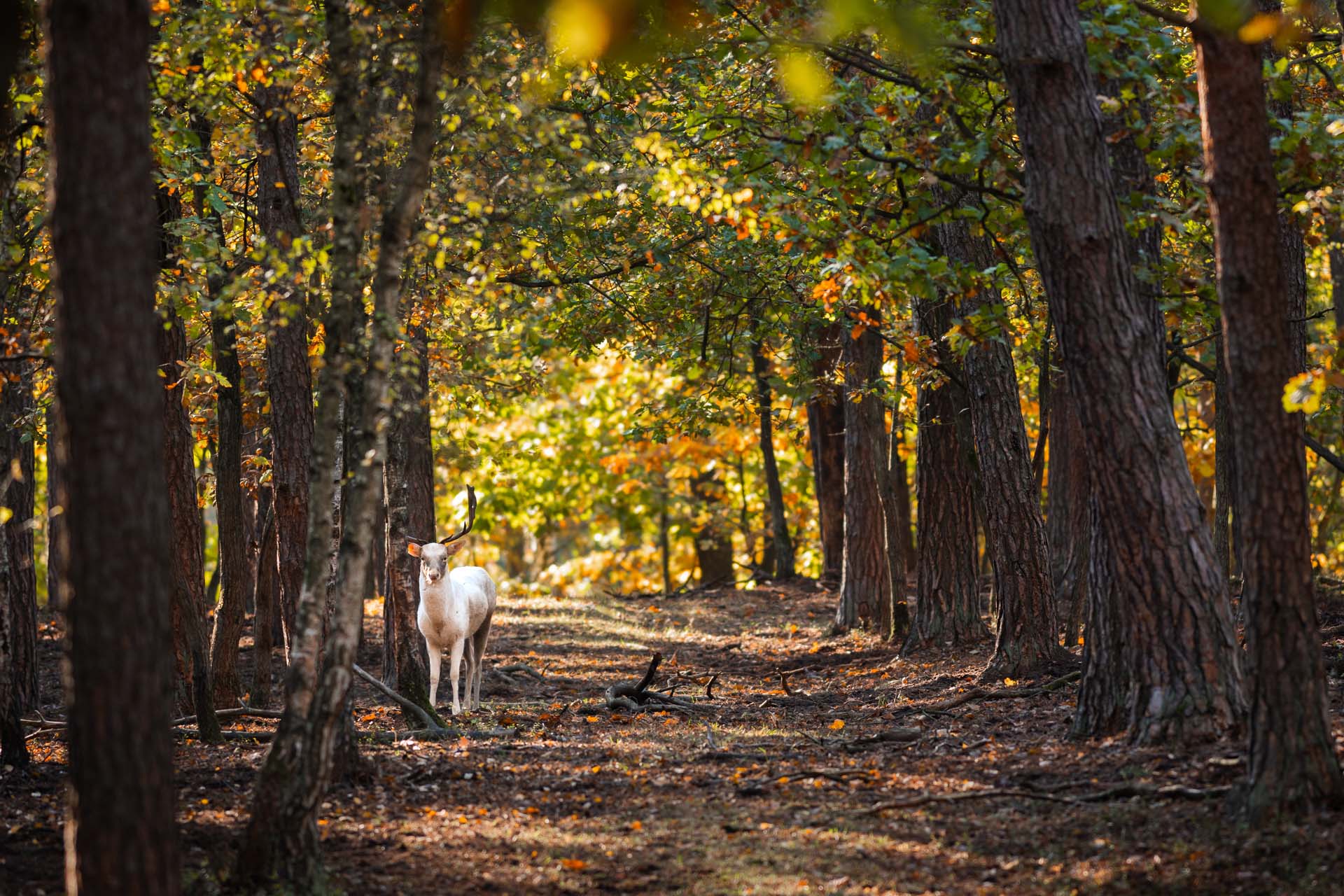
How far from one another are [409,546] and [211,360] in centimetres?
275

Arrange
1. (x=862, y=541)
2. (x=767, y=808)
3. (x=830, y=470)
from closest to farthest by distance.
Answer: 1. (x=767, y=808)
2. (x=862, y=541)
3. (x=830, y=470)

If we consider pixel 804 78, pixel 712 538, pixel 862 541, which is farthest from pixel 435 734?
pixel 712 538

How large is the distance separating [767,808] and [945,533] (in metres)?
7.62

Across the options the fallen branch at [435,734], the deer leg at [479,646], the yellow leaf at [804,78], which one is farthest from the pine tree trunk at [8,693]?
the yellow leaf at [804,78]

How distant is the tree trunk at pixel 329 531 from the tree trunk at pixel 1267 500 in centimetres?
403

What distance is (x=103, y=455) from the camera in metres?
4.56

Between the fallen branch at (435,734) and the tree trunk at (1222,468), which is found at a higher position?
the tree trunk at (1222,468)

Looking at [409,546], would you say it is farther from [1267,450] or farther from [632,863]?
[1267,450]

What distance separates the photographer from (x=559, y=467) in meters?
34.8

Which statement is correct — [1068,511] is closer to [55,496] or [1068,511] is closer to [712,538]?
[55,496]

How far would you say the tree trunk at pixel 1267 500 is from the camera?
6.12 meters

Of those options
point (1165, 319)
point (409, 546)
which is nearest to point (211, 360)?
point (409, 546)

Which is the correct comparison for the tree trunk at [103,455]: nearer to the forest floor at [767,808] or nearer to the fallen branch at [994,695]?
the forest floor at [767,808]

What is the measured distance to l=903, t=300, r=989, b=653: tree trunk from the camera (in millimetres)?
14820
